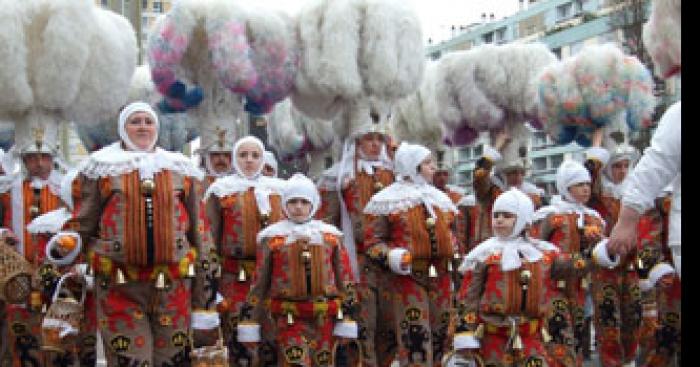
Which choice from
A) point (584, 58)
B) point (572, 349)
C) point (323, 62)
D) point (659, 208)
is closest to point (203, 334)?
point (572, 349)

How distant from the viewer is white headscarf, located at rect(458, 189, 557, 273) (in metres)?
6.96

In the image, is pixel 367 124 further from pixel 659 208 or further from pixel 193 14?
pixel 659 208

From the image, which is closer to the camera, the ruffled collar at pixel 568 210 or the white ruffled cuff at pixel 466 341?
the white ruffled cuff at pixel 466 341

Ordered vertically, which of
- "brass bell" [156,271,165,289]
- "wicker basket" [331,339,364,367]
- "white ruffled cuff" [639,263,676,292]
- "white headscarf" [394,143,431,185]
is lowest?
"wicker basket" [331,339,364,367]

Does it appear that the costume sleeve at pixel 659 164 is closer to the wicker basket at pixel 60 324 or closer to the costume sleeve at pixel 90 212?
the costume sleeve at pixel 90 212

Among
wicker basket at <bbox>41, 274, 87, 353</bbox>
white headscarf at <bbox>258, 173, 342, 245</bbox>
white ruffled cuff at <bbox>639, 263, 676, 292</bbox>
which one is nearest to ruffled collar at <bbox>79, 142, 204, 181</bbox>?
wicker basket at <bbox>41, 274, 87, 353</bbox>

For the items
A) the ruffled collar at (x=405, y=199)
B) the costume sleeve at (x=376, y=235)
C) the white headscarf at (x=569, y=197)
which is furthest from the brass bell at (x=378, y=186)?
the white headscarf at (x=569, y=197)

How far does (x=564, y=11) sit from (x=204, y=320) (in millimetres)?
42329

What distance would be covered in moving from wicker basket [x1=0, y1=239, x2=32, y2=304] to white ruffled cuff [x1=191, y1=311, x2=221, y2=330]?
3.77 ft

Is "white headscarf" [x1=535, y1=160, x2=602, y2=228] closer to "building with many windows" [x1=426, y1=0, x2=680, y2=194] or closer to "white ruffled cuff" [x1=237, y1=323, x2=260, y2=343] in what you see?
"white ruffled cuff" [x1=237, y1=323, x2=260, y2=343]

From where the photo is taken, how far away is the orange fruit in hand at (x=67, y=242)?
20.3 feet

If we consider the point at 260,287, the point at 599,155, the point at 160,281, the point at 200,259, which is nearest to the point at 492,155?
the point at 599,155

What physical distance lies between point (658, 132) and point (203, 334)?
2.80 metres

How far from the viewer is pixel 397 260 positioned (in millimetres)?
7727
